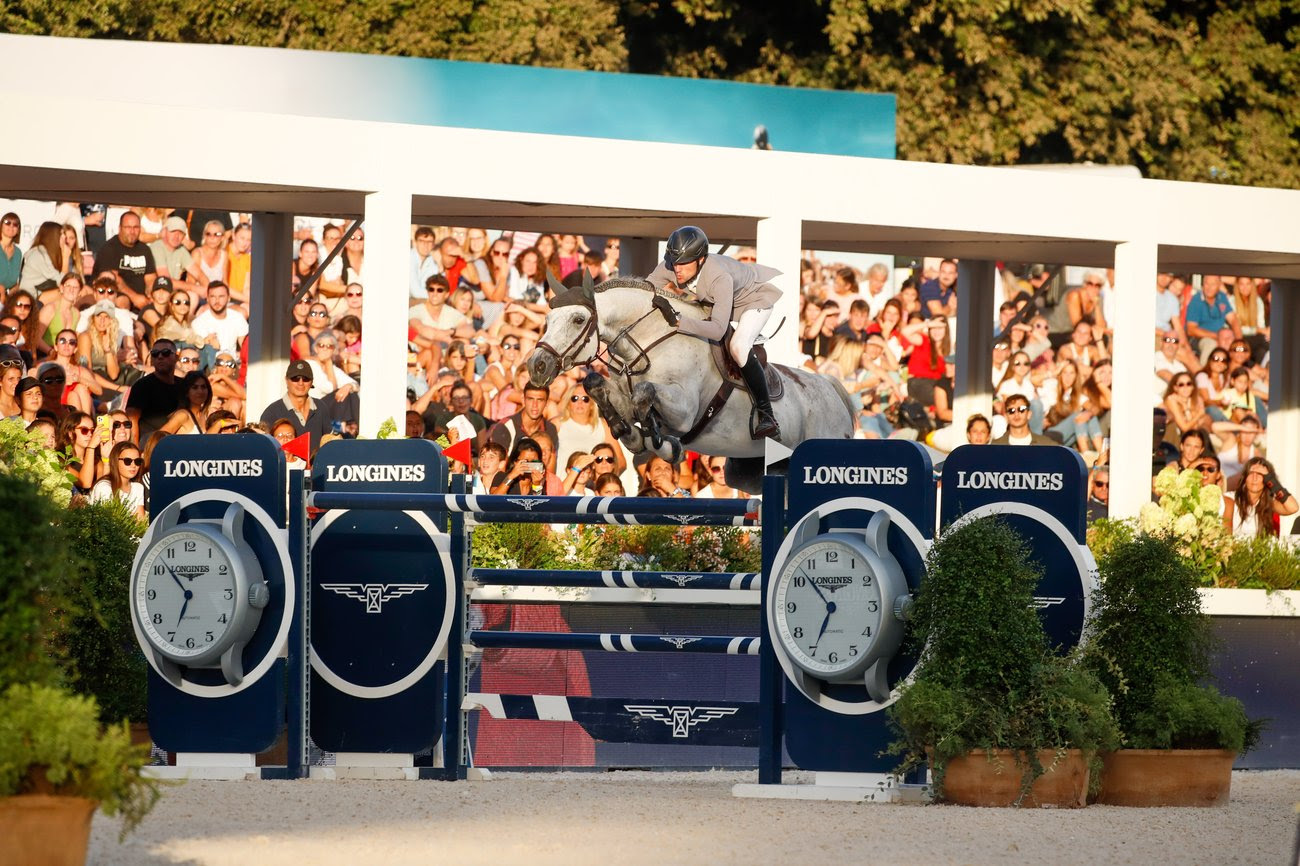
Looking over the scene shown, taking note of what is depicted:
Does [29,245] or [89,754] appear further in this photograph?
[29,245]

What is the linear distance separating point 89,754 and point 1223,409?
1417 centimetres

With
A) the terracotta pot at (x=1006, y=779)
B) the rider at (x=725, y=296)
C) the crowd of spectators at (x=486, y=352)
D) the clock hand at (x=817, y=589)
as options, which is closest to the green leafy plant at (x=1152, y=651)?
the terracotta pot at (x=1006, y=779)

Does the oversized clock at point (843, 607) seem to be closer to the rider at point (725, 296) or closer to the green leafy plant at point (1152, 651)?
the green leafy plant at point (1152, 651)

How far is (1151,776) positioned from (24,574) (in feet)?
15.2

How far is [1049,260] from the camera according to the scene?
1547 centimetres

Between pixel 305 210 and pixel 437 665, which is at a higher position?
pixel 305 210

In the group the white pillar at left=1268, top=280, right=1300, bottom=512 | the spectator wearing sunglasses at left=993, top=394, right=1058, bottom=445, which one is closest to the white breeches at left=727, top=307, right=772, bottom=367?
the spectator wearing sunglasses at left=993, top=394, right=1058, bottom=445

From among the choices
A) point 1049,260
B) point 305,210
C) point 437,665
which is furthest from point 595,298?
point 1049,260

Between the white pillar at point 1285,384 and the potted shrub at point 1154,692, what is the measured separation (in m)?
8.88

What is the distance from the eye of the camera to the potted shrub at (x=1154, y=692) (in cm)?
789

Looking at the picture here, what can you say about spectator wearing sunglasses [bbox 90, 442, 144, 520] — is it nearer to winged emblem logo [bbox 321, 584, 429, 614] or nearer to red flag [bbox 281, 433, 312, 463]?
red flag [bbox 281, 433, 312, 463]

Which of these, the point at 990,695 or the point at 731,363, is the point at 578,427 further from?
the point at 990,695

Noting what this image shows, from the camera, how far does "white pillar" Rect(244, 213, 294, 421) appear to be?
13891mm

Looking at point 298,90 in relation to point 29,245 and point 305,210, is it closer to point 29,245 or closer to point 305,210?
point 29,245
